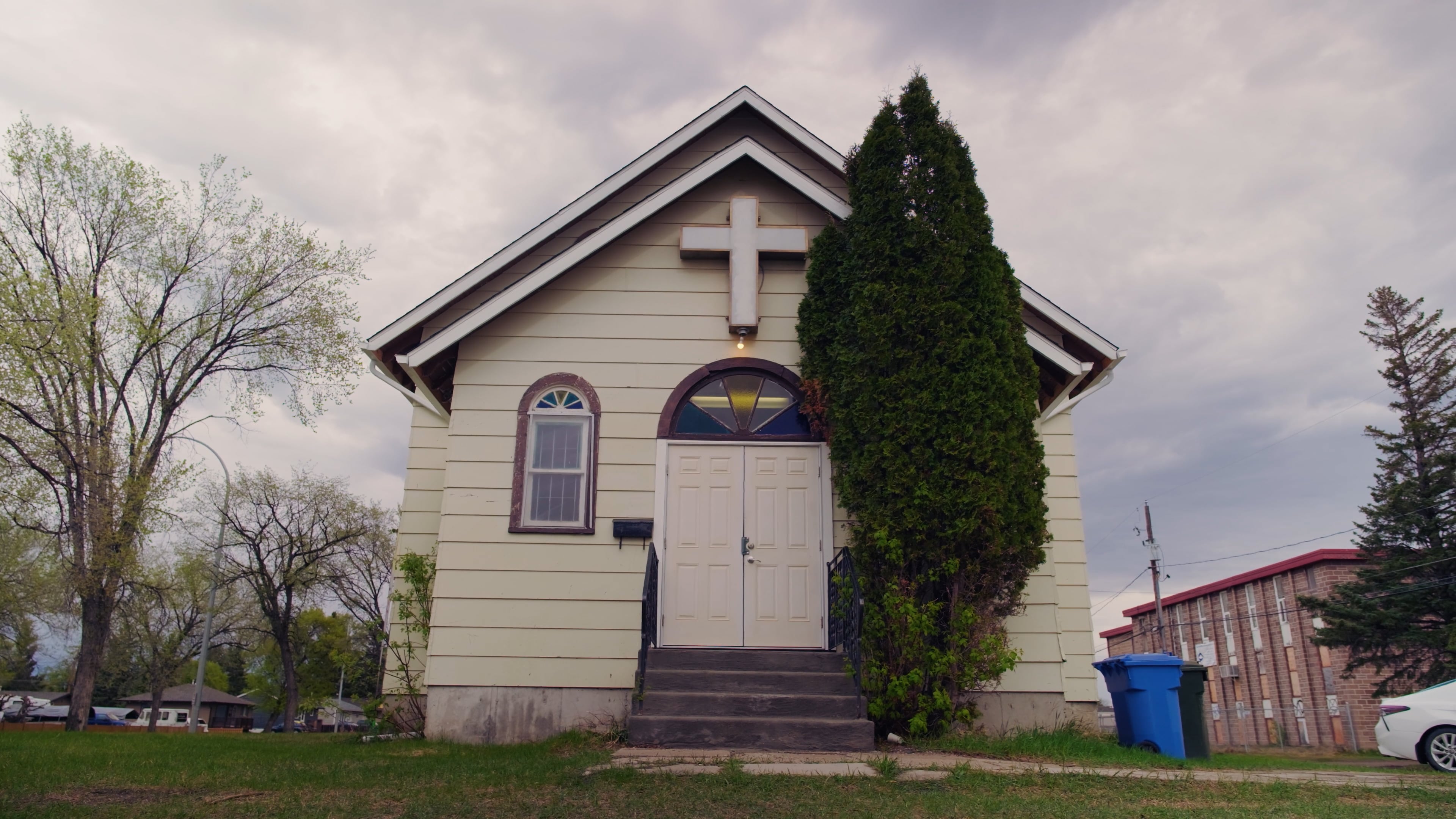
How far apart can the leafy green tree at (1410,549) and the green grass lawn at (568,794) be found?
2617 cm

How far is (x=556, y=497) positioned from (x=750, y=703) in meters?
3.05

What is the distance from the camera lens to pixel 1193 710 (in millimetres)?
9141

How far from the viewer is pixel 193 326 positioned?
23.4 m

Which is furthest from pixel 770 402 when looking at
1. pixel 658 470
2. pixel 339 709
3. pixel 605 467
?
pixel 339 709

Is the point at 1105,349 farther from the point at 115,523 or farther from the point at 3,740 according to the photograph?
the point at 115,523

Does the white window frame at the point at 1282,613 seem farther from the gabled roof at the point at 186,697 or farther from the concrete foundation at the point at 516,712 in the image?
the gabled roof at the point at 186,697

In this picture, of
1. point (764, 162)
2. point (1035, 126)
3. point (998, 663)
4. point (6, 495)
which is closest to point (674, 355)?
point (764, 162)

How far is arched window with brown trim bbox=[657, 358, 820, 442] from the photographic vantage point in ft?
32.3

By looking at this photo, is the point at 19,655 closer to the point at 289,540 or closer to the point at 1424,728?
the point at 289,540

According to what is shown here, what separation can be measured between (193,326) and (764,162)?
62.5 ft

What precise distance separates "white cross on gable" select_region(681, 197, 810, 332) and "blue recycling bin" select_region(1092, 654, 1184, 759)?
5096 mm

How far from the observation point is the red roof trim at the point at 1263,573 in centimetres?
3697

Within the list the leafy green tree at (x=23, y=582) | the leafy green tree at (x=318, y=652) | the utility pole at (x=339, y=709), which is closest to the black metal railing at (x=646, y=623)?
the leafy green tree at (x=23, y=582)

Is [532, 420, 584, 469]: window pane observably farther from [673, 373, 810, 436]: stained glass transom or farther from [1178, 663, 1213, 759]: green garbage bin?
[1178, 663, 1213, 759]: green garbage bin
